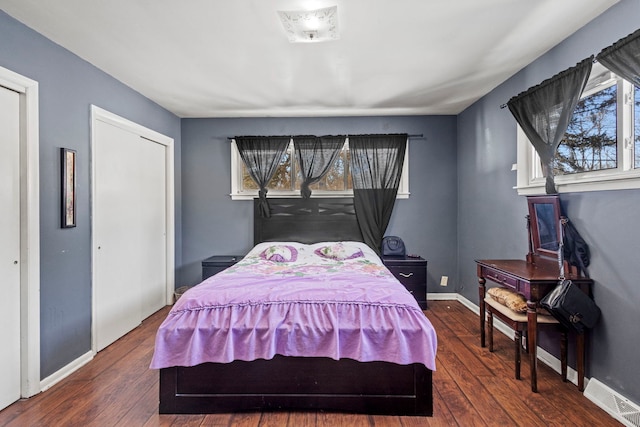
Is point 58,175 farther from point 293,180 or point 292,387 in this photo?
point 293,180

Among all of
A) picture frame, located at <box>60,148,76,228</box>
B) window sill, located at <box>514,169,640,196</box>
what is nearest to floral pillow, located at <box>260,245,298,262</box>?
picture frame, located at <box>60,148,76,228</box>

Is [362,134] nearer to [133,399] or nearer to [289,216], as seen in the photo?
[289,216]

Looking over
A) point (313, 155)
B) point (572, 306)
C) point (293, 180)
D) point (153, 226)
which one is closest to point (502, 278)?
point (572, 306)

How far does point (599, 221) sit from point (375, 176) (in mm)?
2361

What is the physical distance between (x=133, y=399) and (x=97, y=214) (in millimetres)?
1574

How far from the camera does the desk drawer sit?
227 centimetres

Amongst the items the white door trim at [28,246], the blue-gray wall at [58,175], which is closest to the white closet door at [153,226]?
the blue-gray wall at [58,175]

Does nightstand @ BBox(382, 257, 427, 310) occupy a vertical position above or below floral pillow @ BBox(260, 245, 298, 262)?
below

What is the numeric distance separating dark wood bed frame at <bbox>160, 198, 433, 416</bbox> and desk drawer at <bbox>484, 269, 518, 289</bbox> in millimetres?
1032

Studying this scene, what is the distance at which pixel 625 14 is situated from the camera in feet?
6.03

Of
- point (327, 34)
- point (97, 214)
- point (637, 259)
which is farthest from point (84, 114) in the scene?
point (637, 259)

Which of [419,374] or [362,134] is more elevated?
[362,134]

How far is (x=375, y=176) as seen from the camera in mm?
4059

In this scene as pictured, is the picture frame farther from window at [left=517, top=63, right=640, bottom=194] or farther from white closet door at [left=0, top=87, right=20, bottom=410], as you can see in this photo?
window at [left=517, top=63, right=640, bottom=194]
